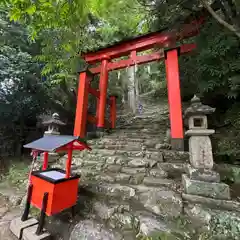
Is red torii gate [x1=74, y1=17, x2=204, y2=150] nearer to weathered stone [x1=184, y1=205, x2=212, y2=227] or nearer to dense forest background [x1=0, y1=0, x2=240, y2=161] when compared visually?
dense forest background [x1=0, y1=0, x2=240, y2=161]

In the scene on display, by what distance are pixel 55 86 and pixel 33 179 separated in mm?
4778

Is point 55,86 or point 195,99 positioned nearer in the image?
point 195,99

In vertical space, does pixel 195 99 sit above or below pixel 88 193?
above

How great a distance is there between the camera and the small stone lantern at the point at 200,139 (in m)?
2.24

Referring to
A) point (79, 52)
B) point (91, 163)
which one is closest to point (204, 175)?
point (91, 163)

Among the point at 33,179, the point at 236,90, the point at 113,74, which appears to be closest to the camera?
the point at 33,179

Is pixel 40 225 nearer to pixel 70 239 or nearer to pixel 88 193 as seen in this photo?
pixel 70 239

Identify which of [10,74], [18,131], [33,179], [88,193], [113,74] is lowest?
[88,193]

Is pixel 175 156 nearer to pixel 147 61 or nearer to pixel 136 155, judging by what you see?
pixel 136 155

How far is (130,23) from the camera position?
6055 mm

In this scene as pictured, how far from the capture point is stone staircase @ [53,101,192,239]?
196 centimetres

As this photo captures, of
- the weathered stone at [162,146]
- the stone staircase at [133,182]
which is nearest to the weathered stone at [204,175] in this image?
the stone staircase at [133,182]

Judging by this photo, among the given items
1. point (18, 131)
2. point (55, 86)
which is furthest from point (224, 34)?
point (18, 131)

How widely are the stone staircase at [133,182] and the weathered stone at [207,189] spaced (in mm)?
232
